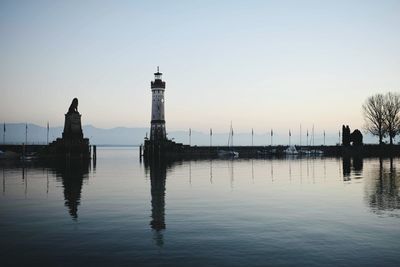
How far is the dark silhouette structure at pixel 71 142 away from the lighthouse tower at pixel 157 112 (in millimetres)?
17983

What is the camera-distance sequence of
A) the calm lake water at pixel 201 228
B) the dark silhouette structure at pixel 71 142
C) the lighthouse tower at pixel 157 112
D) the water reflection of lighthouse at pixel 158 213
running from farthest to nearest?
1. the lighthouse tower at pixel 157 112
2. the dark silhouette structure at pixel 71 142
3. the water reflection of lighthouse at pixel 158 213
4. the calm lake water at pixel 201 228

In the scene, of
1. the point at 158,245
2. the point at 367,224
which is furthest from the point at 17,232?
the point at 367,224

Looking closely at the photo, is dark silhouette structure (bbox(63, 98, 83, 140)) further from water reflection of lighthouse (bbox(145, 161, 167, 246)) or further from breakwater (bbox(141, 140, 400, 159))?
water reflection of lighthouse (bbox(145, 161, 167, 246))

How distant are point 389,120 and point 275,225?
90362 mm

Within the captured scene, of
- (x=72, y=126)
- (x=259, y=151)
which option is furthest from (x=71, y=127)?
(x=259, y=151)

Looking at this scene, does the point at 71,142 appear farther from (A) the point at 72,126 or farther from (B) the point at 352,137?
(B) the point at 352,137

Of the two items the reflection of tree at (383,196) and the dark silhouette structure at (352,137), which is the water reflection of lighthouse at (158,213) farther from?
the dark silhouette structure at (352,137)

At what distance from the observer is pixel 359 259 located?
11234 mm

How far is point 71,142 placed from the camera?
74.4 meters

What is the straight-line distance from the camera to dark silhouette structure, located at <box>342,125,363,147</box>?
102 m

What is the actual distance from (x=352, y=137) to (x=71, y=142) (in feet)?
246

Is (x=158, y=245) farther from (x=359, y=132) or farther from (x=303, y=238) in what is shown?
(x=359, y=132)

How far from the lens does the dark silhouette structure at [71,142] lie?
74.6 metres

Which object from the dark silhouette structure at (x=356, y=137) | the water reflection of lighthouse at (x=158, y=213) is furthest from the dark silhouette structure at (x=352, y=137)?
the water reflection of lighthouse at (x=158, y=213)
